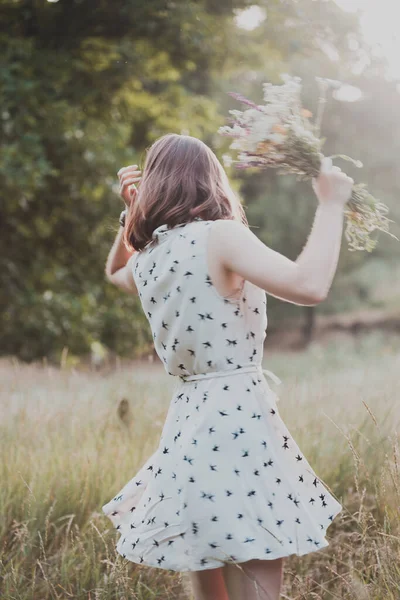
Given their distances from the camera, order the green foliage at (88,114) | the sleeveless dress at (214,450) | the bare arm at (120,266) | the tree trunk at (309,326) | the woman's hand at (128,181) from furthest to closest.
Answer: the tree trunk at (309,326), the green foliage at (88,114), the bare arm at (120,266), the woman's hand at (128,181), the sleeveless dress at (214,450)

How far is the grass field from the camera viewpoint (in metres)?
2.64

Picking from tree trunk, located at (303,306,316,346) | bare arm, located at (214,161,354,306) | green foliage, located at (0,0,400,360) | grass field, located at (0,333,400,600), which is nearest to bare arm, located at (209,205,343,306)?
bare arm, located at (214,161,354,306)

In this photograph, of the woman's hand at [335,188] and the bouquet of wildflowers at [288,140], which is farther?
the bouquet of wildflowers at [288,140]

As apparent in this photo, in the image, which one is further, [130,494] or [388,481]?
[388,481]

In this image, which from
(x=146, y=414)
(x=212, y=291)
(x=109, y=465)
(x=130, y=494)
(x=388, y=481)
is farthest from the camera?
(x=146, y=414)

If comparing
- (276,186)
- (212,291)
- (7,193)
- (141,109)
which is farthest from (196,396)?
(276,186)

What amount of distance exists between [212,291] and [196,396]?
0.31 metres

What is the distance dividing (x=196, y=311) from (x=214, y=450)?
15.4 inches

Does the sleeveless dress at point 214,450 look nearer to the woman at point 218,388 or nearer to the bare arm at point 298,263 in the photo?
the woman at point 218,388

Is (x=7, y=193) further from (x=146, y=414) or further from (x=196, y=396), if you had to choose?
(x=196, y=396)

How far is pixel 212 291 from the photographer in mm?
1921

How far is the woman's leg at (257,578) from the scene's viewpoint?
1.87 m

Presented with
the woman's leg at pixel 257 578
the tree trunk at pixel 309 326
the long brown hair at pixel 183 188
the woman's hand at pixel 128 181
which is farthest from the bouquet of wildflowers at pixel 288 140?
the tree trunk at pixel 309 326

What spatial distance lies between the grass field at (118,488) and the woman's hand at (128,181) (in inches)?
43.1
